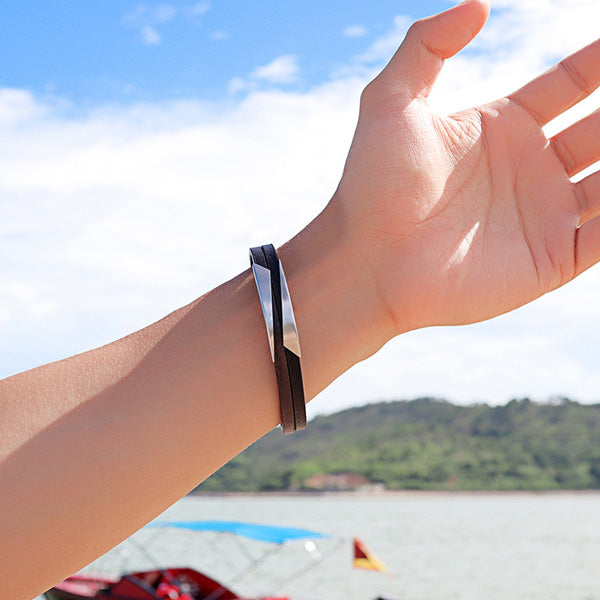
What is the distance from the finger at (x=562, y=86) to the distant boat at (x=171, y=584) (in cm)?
752

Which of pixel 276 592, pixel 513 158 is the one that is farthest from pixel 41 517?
pixel 276 592

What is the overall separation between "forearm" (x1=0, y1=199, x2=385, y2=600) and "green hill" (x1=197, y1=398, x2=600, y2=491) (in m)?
51.8

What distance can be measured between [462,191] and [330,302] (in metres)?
0.39

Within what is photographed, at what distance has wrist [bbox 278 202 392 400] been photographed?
115 cm

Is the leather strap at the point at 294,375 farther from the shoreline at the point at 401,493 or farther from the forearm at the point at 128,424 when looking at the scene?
the shoreline at the point at 401,493

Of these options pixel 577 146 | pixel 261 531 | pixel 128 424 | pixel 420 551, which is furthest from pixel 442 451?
pixel 128 424

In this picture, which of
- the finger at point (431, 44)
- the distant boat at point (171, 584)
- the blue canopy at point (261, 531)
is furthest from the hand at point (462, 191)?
the blue canopy at point (261, 531)

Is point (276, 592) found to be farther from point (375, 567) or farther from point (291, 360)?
point (291, 360)

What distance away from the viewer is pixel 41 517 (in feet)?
3.09

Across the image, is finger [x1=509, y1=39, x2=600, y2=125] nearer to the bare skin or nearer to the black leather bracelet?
the bare skin

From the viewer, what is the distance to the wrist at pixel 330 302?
3.76 feet

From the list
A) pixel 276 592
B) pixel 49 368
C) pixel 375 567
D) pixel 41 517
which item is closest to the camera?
pixel 41 517

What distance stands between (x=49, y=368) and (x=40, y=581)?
0.27 meters

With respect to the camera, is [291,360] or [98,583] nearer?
[291,360]
